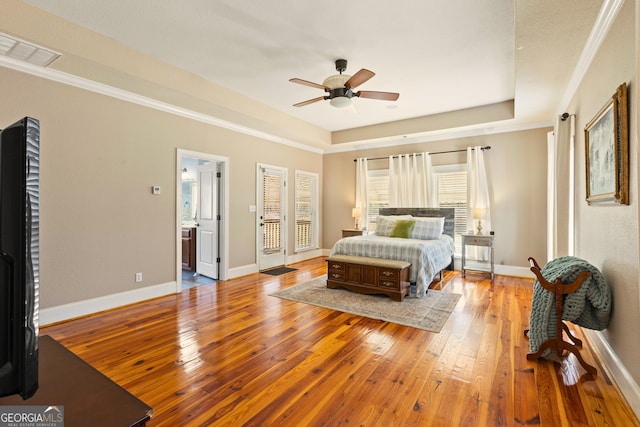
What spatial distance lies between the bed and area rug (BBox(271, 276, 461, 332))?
309 mm

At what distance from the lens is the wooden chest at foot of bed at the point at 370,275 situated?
407 cm

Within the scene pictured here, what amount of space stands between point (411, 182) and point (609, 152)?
4.07m

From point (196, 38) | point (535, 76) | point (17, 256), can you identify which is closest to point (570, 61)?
point (535, 76)

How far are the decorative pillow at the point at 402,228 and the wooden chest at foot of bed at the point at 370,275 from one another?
3.68 ft

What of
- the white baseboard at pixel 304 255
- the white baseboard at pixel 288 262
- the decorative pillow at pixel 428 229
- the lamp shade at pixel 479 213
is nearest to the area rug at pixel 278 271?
the white baseboard at pixel 288 262

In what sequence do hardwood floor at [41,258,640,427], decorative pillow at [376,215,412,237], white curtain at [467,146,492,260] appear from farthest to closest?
decorative pillow at [376,215,412,237]
white curtain at [467,146,492,260]
hardwood floor at [41,258,640,427]

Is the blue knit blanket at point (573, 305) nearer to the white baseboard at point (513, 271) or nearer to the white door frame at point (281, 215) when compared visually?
the white baseboard at point (513, 271)

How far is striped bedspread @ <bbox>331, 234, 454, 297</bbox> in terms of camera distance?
427cm

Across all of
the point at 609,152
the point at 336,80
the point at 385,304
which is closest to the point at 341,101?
the point at 336,80

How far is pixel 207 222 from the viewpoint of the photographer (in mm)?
5496

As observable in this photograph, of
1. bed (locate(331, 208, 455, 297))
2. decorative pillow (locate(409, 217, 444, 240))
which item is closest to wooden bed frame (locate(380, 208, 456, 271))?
bed (locate(331, 208, 455, 297))

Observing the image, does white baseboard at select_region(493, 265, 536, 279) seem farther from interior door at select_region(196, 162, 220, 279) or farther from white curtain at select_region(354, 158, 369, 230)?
interior door at select_region(196, 162, 220, 279)

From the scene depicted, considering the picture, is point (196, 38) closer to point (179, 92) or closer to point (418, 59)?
point (179, 92)

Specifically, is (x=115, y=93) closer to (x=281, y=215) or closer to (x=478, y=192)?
(x=281, y=215)
